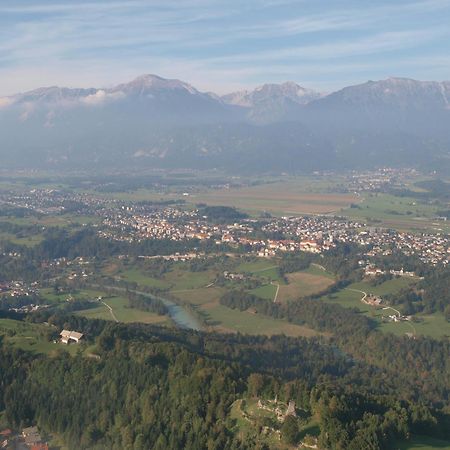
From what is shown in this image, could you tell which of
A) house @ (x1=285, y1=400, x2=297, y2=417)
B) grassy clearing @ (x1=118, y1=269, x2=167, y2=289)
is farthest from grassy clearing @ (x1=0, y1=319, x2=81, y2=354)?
grassy clearing @ (x1=118, y1=269, x2=167, y2=289)

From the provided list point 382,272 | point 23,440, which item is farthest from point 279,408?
point 382,272

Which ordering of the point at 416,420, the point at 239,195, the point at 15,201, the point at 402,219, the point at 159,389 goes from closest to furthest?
the point at 416,420, the point at 159,389, the point at 402,219, the point at 15,201, the point at 239,195

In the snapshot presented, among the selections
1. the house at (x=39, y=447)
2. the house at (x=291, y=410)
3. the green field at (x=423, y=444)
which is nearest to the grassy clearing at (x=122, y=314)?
the house at (x=39, y=447)

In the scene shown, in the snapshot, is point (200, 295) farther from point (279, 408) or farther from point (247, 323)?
point (279, 408)

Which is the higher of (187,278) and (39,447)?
(39,447)

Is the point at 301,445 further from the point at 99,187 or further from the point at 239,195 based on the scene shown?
the point at 99,187

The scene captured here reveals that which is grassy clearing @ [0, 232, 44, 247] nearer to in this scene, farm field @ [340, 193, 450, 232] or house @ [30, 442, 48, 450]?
farm field @ [340, 193, 450, 232]

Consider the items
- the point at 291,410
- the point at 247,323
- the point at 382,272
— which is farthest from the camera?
the point at 382,272

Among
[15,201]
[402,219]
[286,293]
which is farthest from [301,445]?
[15,201]
